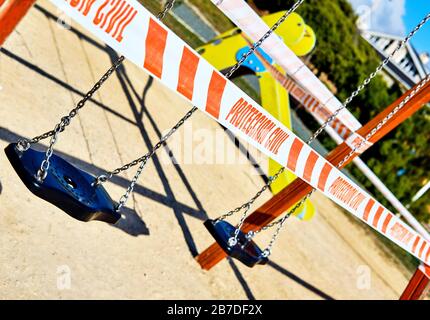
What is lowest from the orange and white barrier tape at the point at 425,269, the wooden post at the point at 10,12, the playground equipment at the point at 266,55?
the orange and white barrier tape at the point at 425,269

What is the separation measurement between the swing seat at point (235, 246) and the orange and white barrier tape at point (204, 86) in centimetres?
75

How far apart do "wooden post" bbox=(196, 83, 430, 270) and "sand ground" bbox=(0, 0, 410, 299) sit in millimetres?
209

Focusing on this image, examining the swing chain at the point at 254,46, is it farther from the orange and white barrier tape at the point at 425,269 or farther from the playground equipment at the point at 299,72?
the orange and white barrier tape at the point at 425,269

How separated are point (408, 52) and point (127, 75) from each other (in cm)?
5180

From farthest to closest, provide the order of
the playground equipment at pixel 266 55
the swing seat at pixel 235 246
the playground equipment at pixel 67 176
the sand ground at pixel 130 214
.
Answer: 1. the playground equipment at pixel 266 55
2. the swing seat at pixel 235 246
3. the sand ground at pixel 130 214
4. the playground equipment at pixel 67 176

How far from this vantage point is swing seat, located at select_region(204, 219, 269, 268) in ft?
11.5

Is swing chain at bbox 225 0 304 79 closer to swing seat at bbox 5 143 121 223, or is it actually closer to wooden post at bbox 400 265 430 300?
swing seat at bbox 5 143 121 223

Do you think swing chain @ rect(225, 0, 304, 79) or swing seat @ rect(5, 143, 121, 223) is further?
swing chain @ rect(225, 0, 304, 79)

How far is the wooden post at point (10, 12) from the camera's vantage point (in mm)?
1996

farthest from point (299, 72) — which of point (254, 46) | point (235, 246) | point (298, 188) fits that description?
point (235, 246)

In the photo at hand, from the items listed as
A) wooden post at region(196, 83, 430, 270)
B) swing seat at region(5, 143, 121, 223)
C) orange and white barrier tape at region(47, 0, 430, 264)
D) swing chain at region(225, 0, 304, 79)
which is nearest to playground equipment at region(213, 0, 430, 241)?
wooden post at region(196, 83, 430, 270)

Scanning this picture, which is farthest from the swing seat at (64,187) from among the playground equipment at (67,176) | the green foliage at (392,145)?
the green foliage at (392,145)

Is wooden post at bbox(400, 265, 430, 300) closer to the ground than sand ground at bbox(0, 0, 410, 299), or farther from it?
closer to the ground
